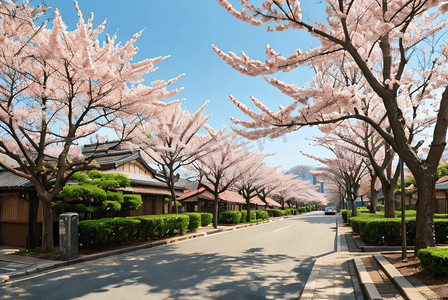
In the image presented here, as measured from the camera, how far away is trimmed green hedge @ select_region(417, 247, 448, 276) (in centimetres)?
547

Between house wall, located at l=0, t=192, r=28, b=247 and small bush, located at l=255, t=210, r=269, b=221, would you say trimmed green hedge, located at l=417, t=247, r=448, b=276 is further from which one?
small bush, located at l=255, t=210, r=269, b=221

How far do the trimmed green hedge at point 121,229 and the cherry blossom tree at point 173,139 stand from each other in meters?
3.64

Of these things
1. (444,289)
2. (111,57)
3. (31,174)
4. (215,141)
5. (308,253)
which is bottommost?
(308,253)

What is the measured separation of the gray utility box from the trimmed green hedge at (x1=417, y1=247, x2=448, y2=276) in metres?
10.1

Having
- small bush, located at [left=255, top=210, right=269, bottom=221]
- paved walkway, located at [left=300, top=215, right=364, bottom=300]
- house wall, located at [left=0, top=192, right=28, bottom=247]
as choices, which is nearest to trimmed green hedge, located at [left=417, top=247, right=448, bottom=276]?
paved walkway, located at [left=300, top=215, right=364, bottom=300]

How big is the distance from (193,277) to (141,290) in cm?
150

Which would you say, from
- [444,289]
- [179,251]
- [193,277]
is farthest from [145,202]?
[444,289]

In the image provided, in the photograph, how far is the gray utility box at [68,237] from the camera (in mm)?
9922

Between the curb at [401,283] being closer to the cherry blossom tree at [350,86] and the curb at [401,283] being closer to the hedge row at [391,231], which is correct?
the cherry blossom tree at [350,86]

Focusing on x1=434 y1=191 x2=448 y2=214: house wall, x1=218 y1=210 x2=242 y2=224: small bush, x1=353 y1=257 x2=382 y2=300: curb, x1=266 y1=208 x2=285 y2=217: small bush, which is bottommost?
x1=266 y1=208 x2=285 y2=217: small bush

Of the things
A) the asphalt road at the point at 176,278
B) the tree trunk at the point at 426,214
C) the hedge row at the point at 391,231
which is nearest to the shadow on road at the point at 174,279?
the asphalt road at the point at 176,278

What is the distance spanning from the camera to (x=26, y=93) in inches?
450

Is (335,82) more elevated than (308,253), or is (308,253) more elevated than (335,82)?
(335,82)

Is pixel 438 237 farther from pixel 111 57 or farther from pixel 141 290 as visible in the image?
pixel 111 57
